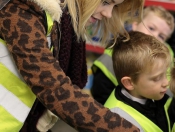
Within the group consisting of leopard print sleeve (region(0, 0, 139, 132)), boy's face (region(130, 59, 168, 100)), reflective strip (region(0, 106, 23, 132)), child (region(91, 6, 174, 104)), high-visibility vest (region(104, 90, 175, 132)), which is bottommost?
child (region(91, 6, 174, 104))

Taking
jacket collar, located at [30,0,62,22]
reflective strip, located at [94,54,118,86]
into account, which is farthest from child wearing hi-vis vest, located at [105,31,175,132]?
jacket collar, located at [30,0,62,22]

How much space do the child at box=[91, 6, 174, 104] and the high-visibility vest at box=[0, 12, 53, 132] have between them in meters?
0.57

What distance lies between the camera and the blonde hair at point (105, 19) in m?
0.76

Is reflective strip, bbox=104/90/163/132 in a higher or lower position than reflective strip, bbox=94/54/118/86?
higher

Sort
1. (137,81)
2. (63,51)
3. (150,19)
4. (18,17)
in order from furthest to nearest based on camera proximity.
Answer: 1. (150,19)
2. (137,81)
3. (63,51)
4. (18,17)

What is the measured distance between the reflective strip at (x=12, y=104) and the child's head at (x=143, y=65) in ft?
1.27

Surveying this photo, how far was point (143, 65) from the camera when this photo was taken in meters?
0.95

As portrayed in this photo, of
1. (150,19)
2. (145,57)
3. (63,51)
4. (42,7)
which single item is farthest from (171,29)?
(42,7)

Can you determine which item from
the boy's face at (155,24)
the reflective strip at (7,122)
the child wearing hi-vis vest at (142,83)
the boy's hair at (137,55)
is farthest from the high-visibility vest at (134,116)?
the boy's face at (155,24)

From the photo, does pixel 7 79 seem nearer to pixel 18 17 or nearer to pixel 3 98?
pixel 3 98

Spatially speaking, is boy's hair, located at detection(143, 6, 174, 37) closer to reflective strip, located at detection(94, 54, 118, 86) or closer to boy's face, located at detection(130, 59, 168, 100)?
reflective strip, located at detection(94, 54, 118, 86)

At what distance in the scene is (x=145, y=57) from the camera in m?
0.95

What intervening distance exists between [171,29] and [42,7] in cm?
95

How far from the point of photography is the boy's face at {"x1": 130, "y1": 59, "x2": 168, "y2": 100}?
3.12 feet
